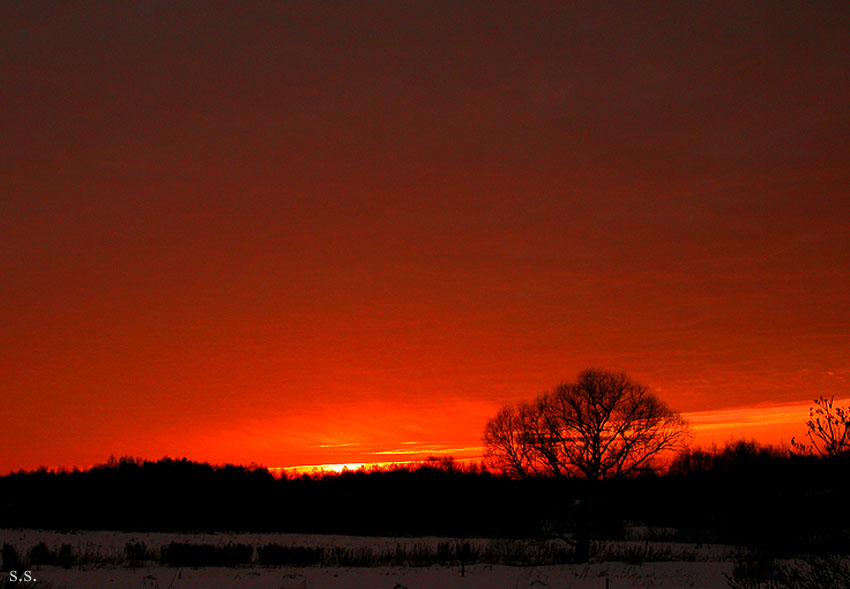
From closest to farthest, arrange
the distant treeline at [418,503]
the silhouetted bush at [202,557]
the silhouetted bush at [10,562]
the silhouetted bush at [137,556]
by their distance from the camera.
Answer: the silhouetted bush at [10,562] < the silhouetted bush at [137,556] < the silhouetted bush at [202,557] < the distant treeline at [418,503]

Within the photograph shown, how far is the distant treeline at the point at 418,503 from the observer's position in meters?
54.2

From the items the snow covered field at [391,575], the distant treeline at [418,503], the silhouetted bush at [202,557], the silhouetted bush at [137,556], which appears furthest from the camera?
the distant treeline at [418,503]

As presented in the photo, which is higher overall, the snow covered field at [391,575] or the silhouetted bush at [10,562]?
the silhouetted bush at [10,562]

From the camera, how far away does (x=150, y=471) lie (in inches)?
3068

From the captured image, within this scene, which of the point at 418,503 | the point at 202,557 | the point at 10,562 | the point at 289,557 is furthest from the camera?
the point at 418,503

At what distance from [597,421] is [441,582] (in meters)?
36.7

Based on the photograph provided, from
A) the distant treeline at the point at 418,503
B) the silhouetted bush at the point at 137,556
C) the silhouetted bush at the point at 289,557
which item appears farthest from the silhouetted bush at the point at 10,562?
the distant treeline at the point at 418,503

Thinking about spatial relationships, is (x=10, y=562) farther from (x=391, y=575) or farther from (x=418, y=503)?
(x=418, y=503)

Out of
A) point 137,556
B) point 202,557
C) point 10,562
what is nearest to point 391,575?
point 202,557

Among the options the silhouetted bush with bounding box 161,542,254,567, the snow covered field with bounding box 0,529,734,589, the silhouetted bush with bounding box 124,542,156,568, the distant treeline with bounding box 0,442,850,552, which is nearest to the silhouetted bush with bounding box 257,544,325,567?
the silhouetted bush with bounding box 161,542,254,567

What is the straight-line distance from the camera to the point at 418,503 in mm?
76812

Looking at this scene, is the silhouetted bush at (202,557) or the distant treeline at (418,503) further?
the distant treeline at (418,503)

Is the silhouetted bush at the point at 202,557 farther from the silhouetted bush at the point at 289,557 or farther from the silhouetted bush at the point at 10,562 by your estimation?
the silhouetted bush at the point at 10,562

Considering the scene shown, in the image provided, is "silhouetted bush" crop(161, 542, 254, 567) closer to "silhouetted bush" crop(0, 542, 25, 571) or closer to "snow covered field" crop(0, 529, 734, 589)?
"snow covered field" crop(0, 529, 734, 589)
